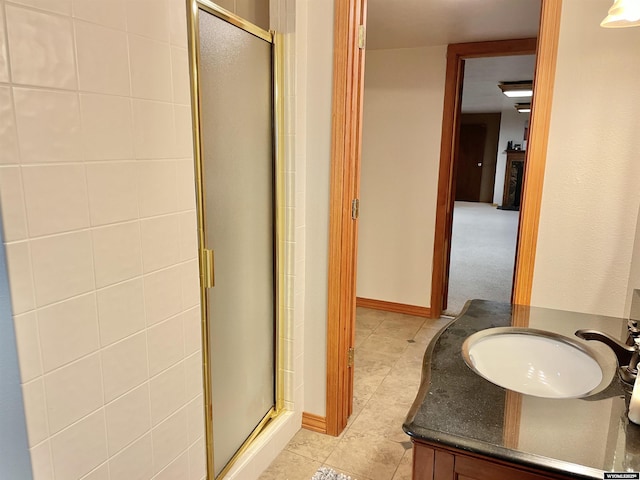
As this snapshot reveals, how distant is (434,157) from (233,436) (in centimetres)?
265

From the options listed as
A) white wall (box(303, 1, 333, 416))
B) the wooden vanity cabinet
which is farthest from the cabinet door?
white wall (box(303, 1, 333, 416))

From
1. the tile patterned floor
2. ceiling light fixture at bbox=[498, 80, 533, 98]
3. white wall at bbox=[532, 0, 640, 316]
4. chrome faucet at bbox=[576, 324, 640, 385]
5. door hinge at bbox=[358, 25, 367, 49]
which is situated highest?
ceiling light fixture at bbox=[498, 80, 533, 98]

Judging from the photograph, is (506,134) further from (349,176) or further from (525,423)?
(525,423)

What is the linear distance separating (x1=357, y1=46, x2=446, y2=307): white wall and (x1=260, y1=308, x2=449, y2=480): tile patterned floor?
1.79 ft

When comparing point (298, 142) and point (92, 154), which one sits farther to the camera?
point (298, 142)

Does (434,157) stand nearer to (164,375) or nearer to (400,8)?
(400,8)

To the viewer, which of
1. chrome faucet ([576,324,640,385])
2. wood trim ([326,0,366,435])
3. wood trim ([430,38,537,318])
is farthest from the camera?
wood trim ([430,38,537,318])

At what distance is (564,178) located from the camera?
1707 mm

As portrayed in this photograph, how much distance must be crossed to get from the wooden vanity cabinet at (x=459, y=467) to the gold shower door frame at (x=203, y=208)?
0.86m

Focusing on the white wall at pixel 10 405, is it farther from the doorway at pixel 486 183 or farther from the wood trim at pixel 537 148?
the doorway at pixel 486 183

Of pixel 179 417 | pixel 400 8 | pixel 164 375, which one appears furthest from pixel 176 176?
pixel 400 8

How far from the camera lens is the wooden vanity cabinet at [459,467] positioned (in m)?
0.83

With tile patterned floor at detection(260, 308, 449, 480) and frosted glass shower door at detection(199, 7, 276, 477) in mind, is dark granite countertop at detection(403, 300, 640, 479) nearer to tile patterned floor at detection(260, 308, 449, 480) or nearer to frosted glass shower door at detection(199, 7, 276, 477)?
frosted glass shower door at detection(199, 7, 276, 477)

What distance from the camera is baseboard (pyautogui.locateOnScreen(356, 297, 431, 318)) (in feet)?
12.4
